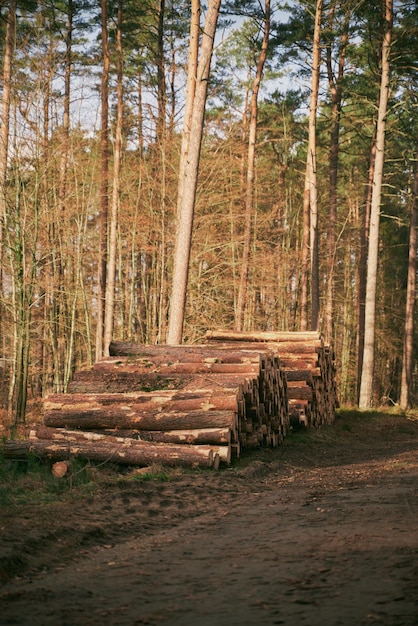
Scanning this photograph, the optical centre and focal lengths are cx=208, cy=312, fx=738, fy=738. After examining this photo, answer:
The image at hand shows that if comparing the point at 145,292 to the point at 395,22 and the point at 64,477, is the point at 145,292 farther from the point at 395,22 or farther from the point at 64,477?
the point at 64,477

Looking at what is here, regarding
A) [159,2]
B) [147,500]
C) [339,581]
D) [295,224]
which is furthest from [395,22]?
[339,581]

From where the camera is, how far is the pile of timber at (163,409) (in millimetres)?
9812

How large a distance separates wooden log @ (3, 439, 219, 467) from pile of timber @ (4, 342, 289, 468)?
0.04ft

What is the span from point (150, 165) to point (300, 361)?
11335 millimetres

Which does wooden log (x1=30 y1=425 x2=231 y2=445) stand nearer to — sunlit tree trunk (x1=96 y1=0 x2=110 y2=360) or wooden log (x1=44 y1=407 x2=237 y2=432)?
wooden log (x1=44 y1=407 x2=237 y2=432)

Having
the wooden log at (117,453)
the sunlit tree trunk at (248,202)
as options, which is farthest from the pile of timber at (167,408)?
the sunlit tree trunk at (248,202)

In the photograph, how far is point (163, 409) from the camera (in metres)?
10.9

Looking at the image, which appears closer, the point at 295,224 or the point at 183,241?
the point at 183,241

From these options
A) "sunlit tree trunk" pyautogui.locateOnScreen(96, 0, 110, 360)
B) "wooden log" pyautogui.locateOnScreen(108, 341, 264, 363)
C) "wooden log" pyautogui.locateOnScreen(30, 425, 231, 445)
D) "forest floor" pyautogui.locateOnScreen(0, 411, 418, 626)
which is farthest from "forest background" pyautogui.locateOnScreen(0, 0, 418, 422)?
"forest floor" pyautogui.locateOnScreen(0, 411, 418, 626)

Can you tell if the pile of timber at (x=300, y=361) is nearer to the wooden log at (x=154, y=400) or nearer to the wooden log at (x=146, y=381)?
the wooden log at (x=146, y=381)

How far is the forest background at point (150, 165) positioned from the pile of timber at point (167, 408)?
15.2 ft

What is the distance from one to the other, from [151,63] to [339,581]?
29.9m

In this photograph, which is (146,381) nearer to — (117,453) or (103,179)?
(117,453)

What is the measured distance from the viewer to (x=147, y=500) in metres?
7.79
